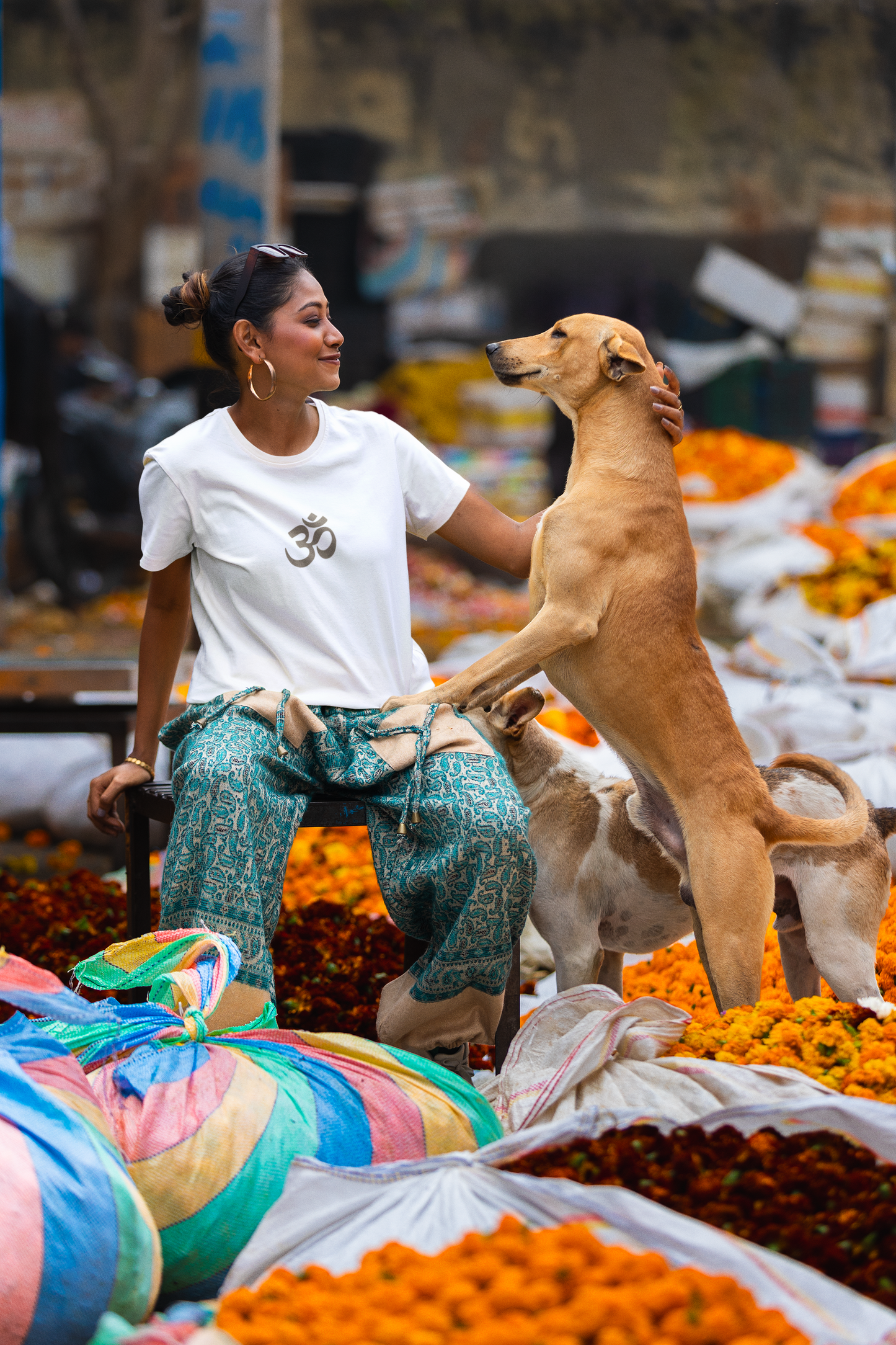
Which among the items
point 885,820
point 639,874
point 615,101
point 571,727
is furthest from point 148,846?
point 615,101

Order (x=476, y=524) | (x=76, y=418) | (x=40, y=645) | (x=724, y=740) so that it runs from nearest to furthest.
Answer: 1. (x=724, y=740)
2. (x=476, y=524)
3. (x=40, y=645)
4. (x=76, y=418)

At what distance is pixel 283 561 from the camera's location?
9.39 feet

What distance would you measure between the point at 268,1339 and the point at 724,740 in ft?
4.86

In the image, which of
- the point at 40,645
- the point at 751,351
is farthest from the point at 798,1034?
the point at 751,351

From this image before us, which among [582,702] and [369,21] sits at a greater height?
[369,21]

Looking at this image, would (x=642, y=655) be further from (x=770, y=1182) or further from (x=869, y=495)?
(x=869, y=495)

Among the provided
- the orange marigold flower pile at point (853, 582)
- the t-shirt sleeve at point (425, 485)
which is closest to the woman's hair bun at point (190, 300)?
the t-shirt sleeve at point (425, 485)

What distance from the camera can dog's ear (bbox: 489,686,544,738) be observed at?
10.0 feet

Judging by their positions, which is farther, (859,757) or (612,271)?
(612,271)

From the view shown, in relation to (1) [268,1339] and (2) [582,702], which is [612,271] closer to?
(2) [582,702]

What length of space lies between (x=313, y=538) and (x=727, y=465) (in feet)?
23.8

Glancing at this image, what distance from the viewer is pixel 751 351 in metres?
12.4

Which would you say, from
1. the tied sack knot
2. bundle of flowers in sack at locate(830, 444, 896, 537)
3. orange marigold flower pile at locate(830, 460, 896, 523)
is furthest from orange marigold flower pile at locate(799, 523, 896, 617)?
the tied sack knot

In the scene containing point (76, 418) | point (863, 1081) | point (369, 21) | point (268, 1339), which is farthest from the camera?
point (369, 21)
